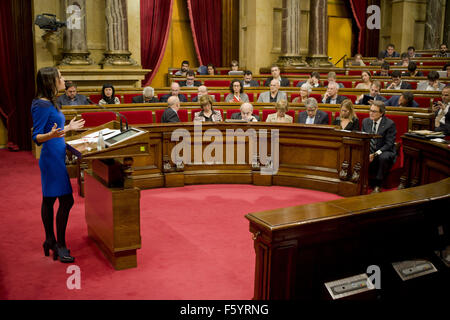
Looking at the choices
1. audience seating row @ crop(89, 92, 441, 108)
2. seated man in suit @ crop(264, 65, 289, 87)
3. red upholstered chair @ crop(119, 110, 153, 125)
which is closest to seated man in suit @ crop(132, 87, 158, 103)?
audience seating row @ crop(89, 92, 441, 108)

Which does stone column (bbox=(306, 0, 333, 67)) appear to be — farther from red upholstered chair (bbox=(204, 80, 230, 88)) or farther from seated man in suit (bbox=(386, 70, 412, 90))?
seated man in suit (bbox=(386, 70, 412, 90))

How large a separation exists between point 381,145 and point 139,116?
321 cm

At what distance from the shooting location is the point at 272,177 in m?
5.68

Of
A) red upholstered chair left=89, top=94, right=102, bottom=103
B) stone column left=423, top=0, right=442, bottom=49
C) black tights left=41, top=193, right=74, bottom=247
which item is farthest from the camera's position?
stone column left=423, top=0, right=442, bottom=49

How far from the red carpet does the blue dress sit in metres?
0.58

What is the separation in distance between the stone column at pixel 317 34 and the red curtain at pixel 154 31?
340 cm

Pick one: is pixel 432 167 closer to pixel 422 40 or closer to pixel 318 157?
pixel 318 157

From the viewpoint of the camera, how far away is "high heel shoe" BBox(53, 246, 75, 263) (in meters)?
3.37

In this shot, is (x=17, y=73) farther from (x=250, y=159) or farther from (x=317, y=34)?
(x=317, y=34)

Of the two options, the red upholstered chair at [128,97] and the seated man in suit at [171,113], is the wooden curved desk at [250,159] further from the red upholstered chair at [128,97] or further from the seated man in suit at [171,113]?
the red upholstered chair at [128,97]

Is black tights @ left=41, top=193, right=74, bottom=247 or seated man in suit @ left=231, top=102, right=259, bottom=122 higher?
seated man in suit @ left=231, top=102, right=259, bottom=122

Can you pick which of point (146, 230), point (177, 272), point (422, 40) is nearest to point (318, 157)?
point (146, 230)

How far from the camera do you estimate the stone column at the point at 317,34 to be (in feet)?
36.1

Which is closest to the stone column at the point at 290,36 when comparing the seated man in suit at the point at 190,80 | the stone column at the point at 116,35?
the seated man in suit at the point at 190,80
